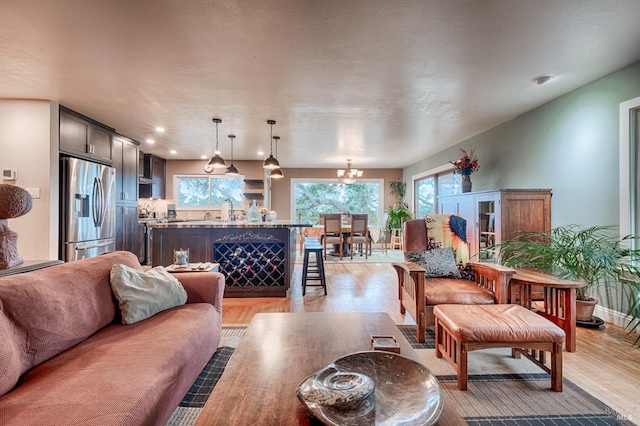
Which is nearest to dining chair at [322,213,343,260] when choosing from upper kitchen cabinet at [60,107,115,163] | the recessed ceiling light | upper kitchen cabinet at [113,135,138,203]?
upper kitchen cabinet at [113,135,138,203]

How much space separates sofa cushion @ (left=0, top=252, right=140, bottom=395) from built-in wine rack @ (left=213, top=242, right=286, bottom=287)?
6.64 ft

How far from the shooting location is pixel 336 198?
949 centimetres

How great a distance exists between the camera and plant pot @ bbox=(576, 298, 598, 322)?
279 cm

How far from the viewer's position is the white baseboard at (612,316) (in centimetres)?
277

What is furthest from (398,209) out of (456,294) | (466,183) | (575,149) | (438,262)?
(456,294)

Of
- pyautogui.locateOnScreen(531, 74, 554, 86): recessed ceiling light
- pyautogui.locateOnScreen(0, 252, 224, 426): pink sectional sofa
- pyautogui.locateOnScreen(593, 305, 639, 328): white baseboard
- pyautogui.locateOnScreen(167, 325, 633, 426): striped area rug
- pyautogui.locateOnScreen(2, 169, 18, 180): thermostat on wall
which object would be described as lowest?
pyautogui.locateOnScreen(167, 325, 633, 426): striped area rug

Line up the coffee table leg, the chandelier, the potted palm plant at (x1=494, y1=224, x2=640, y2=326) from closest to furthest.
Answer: the coffee table leg → the potted palm plant at (x1=494, y1=224, x2=640, y2=326) → the chandelier

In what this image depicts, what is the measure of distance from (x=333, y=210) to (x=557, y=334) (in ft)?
25.9

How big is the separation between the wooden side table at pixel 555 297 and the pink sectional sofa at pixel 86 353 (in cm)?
233

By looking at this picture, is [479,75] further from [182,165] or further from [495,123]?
[182,165]

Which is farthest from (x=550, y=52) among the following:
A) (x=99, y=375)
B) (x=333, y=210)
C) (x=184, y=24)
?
(x=333, y=210)

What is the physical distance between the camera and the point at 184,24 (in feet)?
6.92

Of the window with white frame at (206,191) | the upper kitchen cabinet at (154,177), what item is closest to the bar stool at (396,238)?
the window with white frame at (206,191)

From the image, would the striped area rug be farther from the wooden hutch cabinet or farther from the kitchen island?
the wooden hutch cabinet
